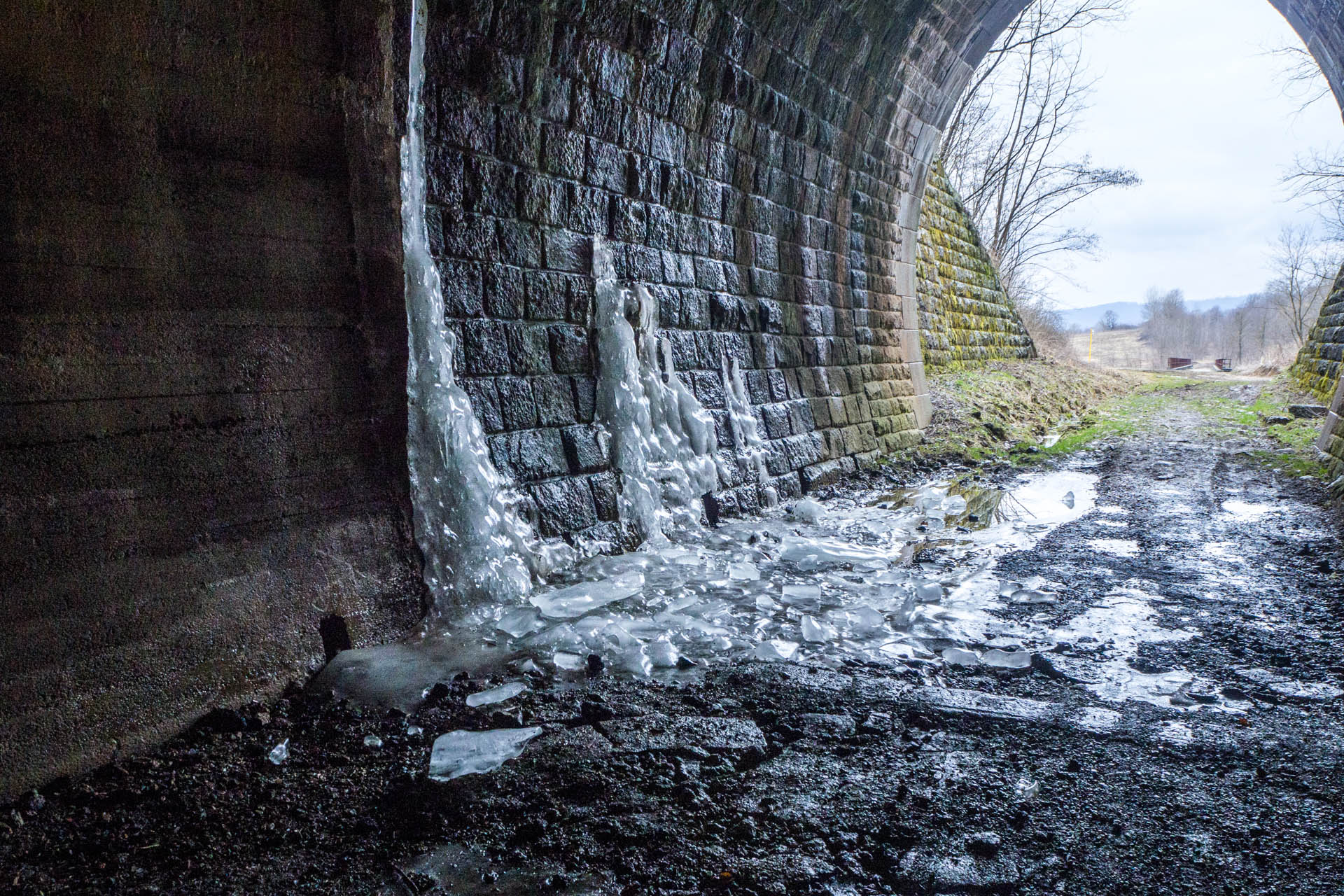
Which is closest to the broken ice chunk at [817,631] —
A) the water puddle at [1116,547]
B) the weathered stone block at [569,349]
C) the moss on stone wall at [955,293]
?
the weathered stone block at [569,349]

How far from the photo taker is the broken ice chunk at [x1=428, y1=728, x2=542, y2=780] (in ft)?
8.41

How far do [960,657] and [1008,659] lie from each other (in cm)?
19

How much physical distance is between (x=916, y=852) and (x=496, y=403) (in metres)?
3.14

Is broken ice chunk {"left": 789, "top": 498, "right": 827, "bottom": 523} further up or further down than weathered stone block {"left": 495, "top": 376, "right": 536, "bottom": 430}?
further down

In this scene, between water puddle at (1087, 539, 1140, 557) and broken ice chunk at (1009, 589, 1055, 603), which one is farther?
water puddle at (1087, 539, 1140, 557)

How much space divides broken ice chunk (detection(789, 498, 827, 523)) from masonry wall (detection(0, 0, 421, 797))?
3647mm

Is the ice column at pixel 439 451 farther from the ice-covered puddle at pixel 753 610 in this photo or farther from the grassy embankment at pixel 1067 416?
the grassy embankment at pixel 1067 416

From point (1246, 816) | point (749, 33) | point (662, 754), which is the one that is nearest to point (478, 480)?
point (662, 754)

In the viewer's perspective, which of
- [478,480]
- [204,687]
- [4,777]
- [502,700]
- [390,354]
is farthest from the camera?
[478,480]

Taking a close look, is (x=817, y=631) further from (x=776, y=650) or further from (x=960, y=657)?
(x=960, y=657)

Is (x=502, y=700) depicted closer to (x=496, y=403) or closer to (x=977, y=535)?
(x=496, y=403)

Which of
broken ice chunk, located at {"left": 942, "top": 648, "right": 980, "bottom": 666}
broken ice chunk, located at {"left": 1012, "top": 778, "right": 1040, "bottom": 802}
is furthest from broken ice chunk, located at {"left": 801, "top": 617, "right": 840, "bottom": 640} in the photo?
broken ice chunk, located at {"left": 1012, "top": 778, "right": 1040, "bottom": 802}

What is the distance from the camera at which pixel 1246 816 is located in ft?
7.22

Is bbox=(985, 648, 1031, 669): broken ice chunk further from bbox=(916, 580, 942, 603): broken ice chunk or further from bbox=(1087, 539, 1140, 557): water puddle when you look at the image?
bbox=(1087, 539, 1140, 557): water puddle
